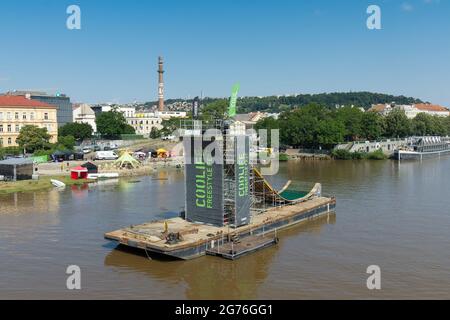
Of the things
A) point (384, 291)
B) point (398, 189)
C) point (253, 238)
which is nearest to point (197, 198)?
point (253, 238)

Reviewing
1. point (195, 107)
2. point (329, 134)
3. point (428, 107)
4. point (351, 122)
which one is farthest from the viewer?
point (428, 107)

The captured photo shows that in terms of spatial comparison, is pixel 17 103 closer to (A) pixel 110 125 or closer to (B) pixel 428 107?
(A) pixel 110 125

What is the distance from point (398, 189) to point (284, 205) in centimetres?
1724

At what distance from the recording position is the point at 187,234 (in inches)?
984

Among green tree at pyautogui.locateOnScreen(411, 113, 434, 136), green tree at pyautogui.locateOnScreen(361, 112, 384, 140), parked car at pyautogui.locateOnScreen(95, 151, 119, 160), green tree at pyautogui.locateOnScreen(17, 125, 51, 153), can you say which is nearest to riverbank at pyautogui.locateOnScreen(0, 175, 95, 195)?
parked car at pyautogui.locateOnScreen(95, 151, 119, 160)

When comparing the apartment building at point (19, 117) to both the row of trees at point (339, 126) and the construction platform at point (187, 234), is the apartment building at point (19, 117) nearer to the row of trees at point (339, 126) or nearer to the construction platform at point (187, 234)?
the row of trees at point (339, 126)

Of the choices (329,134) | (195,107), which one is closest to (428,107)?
(329,134)

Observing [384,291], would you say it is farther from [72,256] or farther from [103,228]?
[103,228]

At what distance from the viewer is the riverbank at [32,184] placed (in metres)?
45.2

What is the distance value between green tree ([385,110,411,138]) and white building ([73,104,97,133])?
231 ft

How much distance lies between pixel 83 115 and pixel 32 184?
262 feet

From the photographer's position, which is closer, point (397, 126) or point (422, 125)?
point (397, 126)

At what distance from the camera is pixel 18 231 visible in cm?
2966

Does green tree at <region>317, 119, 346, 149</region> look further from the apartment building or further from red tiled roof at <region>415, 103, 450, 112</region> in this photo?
red tiled roof at <region>415, 103, 450, 112</region>
